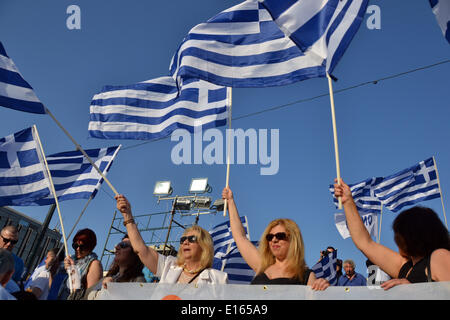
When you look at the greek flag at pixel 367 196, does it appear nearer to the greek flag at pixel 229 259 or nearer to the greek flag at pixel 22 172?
the greek flag at pixel 229 259

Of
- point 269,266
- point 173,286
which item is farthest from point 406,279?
point 173,286

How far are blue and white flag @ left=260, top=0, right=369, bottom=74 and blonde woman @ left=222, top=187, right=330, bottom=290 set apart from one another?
69.5 inches

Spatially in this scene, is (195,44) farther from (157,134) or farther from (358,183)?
(358,183)

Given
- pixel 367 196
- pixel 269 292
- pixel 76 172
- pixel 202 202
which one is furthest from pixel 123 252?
pixel 202 202

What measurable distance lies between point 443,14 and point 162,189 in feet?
111

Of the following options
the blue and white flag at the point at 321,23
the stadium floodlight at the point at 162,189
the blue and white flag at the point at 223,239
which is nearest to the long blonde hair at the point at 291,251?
the blue and white flag at the point at 321,23

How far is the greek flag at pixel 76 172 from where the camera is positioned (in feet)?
25.1

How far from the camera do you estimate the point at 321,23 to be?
4.34 metres

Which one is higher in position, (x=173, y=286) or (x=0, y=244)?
(x=0, y=244)

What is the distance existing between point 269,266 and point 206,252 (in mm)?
687

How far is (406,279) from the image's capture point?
2410 millimetres

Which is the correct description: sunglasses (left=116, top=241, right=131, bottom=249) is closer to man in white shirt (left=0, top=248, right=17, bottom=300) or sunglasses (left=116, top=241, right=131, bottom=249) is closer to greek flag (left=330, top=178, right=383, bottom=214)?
man in white shirt (left=0, top=248, right=17, bottom=300)

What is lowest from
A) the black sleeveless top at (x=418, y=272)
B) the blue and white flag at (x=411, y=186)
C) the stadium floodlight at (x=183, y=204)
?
the black sleeveless top at (x=418, y=272)

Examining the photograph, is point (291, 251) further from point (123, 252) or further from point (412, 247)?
point (123, 252)
